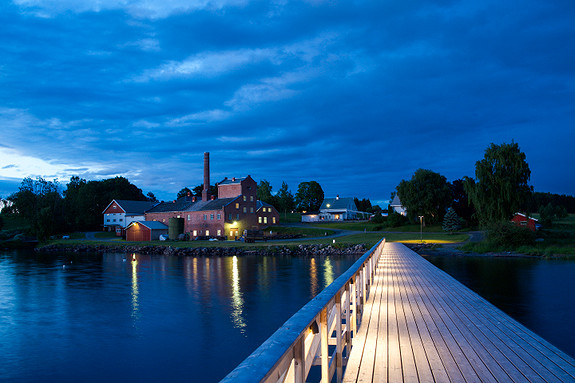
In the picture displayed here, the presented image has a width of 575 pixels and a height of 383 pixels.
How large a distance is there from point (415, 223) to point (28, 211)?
74.3 metres

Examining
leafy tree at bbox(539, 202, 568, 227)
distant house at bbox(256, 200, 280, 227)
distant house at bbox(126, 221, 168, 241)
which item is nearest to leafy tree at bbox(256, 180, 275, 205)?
distant house at bbox(256, 200, 280, 227)

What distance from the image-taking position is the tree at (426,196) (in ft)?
212

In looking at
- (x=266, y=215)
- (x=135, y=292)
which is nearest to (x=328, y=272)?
(x=135, y=292)

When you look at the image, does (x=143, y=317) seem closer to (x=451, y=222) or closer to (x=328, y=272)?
(x=328, y=272)

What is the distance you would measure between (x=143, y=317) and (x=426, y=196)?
53.8m

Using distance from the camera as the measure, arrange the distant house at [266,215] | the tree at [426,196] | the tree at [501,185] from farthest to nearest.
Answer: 1. the distant house at [266,215]
2. the tree at [426,196]
3. the tree at [501,185]

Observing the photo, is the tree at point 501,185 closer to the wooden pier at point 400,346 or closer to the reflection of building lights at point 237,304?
the reflection of building lights at point 237,304

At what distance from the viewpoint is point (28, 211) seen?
8050 centimetres

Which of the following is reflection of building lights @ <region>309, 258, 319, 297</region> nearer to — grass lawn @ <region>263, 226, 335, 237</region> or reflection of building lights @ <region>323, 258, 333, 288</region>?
reflection of building lights @ <region>323, 258, 333, 288</region>

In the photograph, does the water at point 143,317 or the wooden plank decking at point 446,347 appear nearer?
the wooden plank decking at point 446,347

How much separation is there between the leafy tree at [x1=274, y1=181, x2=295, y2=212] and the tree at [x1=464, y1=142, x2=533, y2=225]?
58.3 meters

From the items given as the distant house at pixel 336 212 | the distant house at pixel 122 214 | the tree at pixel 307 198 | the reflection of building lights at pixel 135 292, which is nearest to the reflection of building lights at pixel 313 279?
the reflection of building lights at pixel 135 292

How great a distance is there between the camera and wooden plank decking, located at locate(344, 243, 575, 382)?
511 cm

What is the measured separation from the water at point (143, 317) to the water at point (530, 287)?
32.8 ft
